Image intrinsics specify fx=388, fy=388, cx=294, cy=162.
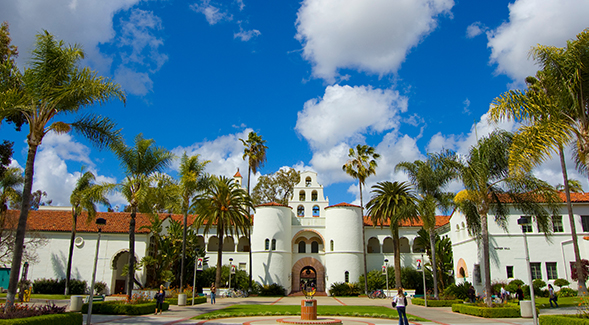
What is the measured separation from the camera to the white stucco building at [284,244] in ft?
128

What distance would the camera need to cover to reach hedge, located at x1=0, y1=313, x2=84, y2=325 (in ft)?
34.6

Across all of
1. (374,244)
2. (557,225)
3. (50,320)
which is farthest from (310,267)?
(50,320)

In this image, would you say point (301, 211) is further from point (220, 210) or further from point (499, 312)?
point (499, 312)

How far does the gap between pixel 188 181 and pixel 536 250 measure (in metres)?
27.8

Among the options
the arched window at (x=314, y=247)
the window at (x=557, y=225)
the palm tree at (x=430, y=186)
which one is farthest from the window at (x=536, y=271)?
the arched window at (x=314, y=247)

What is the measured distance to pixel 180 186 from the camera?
29.6 m

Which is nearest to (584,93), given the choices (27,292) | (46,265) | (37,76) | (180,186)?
(37,76)

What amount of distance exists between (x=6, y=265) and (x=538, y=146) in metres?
45.7

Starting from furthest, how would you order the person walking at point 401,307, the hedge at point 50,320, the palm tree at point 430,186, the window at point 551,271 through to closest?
the window at point 551,271 → the palm tree at point 430,186 → the person walking at point 401,307 → the hedge at point 50,320

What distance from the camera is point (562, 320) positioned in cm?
1200

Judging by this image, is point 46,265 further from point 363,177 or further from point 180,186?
point 363,177

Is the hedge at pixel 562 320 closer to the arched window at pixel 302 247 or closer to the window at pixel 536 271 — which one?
the window at pixel 536 271

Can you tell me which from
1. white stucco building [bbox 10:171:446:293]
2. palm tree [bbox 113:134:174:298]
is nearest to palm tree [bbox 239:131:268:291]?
white stucco building [bbox 10:171:446:293]

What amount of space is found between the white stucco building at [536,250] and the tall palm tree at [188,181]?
22928 mm
